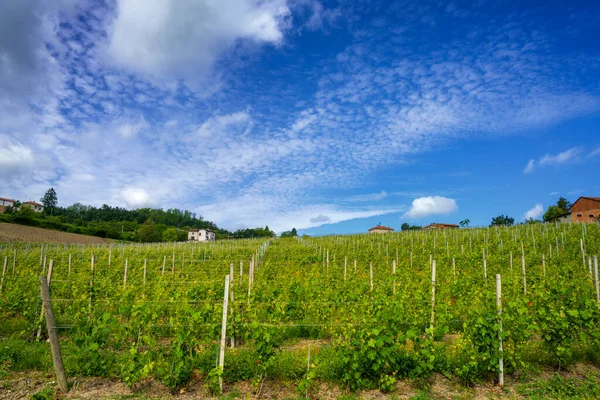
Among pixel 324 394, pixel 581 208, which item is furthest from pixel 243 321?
pixel 581 208

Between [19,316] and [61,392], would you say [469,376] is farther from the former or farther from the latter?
[19,316]

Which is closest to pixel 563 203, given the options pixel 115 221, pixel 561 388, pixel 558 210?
pixel 558 210

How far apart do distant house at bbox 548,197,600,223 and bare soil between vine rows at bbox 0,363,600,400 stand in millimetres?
56398

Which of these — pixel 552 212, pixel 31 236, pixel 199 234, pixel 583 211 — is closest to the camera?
pixel 583 211

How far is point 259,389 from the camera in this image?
4809 mm

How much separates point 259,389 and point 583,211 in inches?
2418

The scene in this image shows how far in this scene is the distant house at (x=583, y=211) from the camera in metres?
48.7

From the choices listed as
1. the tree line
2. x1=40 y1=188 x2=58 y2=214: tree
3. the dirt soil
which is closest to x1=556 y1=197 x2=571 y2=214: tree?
the tree line

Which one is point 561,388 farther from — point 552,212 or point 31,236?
point 552,212

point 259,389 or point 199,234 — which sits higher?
point 199,234

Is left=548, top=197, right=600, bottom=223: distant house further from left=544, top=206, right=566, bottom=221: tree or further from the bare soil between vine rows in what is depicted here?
the bare soil between vine rows

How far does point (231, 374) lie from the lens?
5.14 m

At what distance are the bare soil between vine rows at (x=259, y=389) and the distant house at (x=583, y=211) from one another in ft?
185

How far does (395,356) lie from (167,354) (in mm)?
3518
